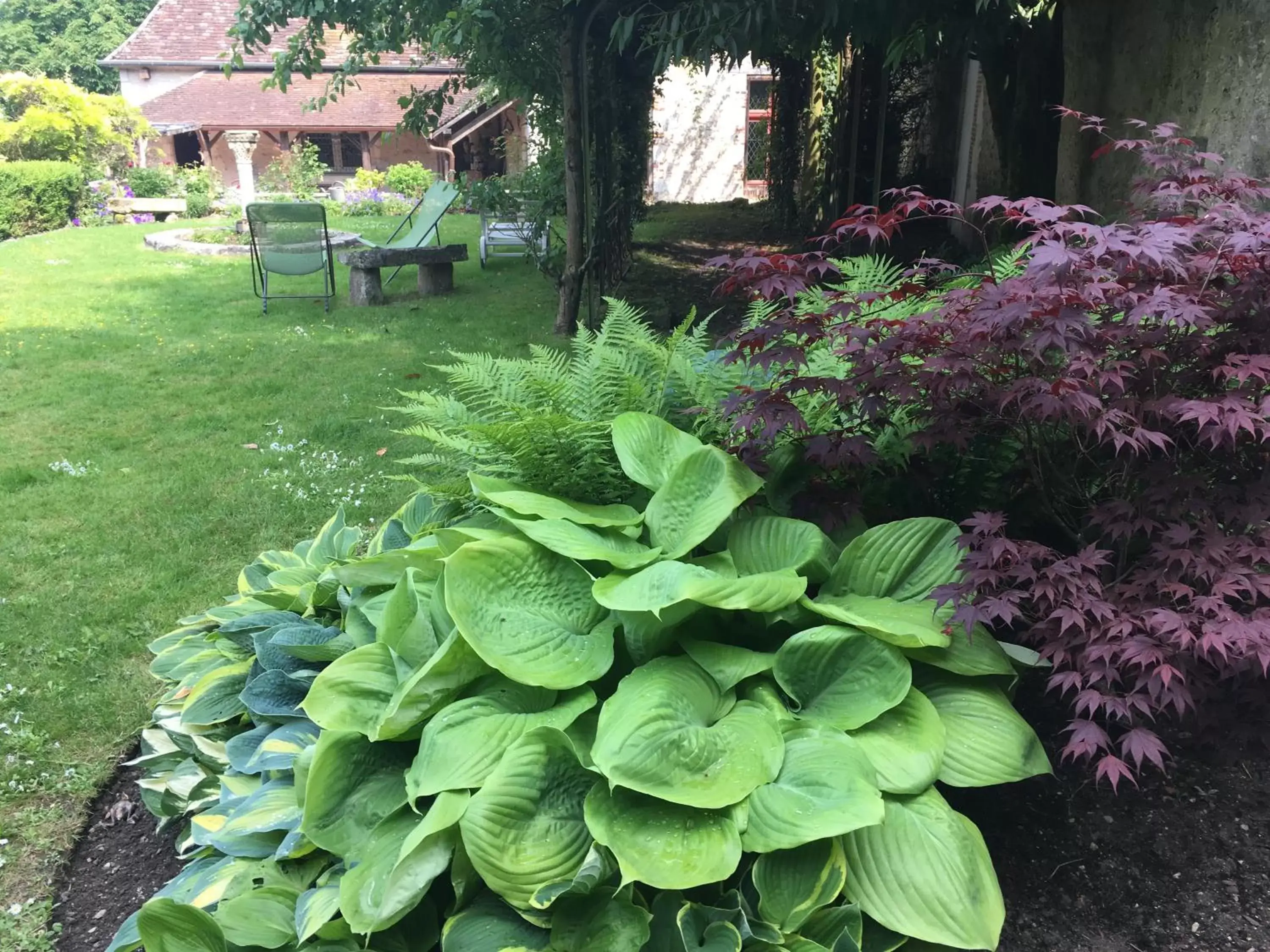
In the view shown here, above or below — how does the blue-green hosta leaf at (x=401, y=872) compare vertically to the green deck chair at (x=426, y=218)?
below

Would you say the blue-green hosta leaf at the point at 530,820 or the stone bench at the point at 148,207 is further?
the stone bench at the point at 148,207

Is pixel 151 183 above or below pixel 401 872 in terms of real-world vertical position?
above

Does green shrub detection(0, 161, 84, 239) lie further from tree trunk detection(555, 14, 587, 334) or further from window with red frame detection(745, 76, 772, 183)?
tree trunk detection(555, 14, 587, 334)

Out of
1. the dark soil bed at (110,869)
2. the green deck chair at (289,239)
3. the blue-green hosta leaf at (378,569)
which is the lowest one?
the dark soil bed at (110,869)

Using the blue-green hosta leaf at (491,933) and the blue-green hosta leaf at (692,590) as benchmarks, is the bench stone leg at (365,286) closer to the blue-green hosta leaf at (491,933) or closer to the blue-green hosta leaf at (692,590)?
the blue-green hosta leaf at (692,590)

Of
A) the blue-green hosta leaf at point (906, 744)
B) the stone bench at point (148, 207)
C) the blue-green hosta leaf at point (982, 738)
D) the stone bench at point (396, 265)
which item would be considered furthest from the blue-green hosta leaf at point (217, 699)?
the stone bench at point (148, 207)

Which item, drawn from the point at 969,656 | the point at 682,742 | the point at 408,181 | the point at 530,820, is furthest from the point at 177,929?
the point at 408,181

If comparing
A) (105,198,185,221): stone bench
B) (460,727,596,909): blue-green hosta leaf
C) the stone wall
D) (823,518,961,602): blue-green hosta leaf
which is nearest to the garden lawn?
(460,727,596,909): blue-green hosta leaf

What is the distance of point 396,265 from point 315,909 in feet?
24.6

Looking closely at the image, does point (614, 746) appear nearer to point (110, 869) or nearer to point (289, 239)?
point (110, 869)

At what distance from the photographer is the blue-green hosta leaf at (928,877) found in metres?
1.33

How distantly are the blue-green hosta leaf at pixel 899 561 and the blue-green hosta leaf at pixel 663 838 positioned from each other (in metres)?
0.62

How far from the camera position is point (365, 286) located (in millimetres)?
7785

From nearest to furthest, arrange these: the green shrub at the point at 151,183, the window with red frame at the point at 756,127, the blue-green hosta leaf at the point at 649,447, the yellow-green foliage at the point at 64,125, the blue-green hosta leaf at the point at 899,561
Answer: the blue-green hosta leaf at the point at 899,561, the blue-green hosta leaf at the point at 649,447, the window with red frame at the point at 756,127, the yellow-green foliage at the point at 64,125, the green shrub at the point at 151,183
